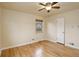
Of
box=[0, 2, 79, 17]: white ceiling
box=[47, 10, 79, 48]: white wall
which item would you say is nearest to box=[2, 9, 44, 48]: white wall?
box=[0, 2, 79, 17]: white ceiling

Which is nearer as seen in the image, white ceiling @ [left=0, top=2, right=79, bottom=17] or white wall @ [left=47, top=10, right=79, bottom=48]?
white ceiling @ [left=0, top=2, right=79, bottom=17]

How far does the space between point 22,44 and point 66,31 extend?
1889mm

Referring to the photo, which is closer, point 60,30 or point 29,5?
point 29,5

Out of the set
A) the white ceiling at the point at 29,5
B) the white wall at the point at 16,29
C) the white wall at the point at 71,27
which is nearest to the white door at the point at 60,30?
the white wall at the point at 71,27

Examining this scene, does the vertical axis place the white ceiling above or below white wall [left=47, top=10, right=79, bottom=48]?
above

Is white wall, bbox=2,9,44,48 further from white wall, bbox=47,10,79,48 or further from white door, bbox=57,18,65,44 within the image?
white wall, bbox=47,10,79,48

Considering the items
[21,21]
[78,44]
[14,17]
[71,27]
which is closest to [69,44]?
[78,44]

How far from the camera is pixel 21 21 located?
3.29 m

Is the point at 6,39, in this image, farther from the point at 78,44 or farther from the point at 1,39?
the point at 78,44

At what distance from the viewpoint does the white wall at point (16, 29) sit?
287 centimetres

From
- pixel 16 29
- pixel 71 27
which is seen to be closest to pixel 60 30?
pixel 71 27

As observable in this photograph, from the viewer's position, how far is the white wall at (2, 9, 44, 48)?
2.87 meters

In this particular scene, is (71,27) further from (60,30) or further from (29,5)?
(29,5)

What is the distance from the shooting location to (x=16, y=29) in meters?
3.15
